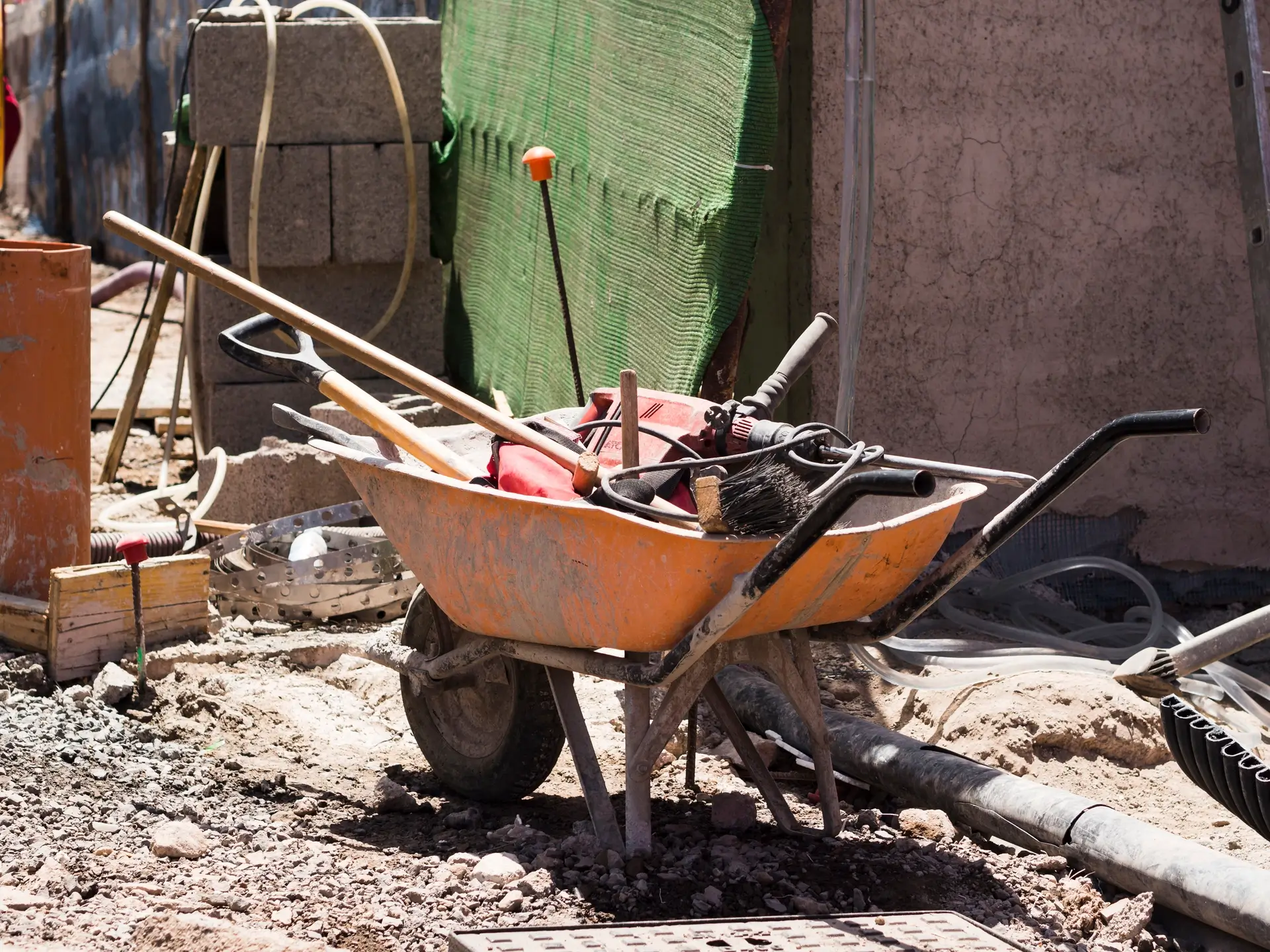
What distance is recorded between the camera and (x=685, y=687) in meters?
3.21

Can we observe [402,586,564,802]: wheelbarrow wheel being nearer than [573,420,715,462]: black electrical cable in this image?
No

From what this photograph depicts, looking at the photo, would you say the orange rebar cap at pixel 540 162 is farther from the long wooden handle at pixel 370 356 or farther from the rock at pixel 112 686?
the rock at pixel 112 686

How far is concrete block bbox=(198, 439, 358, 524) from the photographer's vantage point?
608 centimetres

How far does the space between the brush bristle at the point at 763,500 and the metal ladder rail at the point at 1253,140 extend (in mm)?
2253

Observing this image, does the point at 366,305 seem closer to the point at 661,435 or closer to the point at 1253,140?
the point at 1253,140

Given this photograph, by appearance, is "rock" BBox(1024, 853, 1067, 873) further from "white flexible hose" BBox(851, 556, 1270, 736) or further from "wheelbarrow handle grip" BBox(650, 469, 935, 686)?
"white flexible hose" BBox(851, 556, 1270, 736)

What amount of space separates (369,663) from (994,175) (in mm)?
2449

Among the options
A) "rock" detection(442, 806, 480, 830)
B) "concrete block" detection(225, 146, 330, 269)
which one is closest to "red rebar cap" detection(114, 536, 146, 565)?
"rock" detection(442, 806, 480, 830)

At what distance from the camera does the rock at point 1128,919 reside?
10.1 feet

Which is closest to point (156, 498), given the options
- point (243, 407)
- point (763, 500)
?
→ point (243, 407)


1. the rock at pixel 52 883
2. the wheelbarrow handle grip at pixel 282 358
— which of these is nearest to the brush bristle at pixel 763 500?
the wheelbarrow handle grip at pixel 282 358

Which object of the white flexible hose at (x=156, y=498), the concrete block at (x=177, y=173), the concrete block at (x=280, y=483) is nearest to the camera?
the white flexible hose at (x=156, y=498)

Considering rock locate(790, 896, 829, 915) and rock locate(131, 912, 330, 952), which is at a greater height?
rock locate(131, 912, 330, 952)

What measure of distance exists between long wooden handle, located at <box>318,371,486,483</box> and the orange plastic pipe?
136 centimetres
